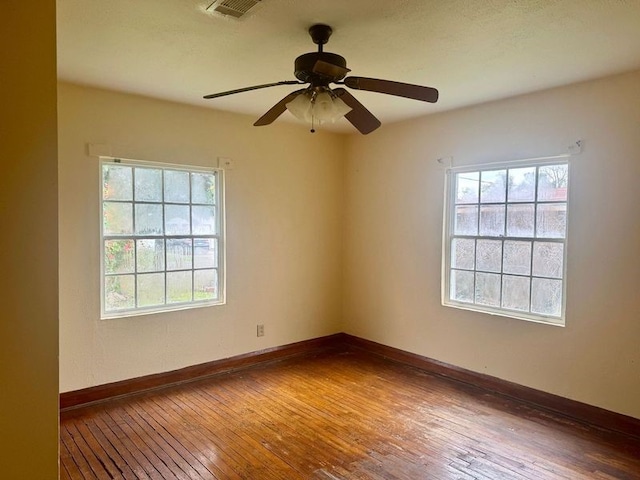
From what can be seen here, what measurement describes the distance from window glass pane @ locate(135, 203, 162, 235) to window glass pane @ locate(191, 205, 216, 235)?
33cm

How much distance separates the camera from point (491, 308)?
12.5 ft

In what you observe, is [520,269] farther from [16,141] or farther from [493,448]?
[16,141]

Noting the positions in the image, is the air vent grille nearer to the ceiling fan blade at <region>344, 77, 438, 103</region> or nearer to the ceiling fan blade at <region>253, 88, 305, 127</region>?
the ceiling fan blade at <region>253, 88, 305, 127</region>

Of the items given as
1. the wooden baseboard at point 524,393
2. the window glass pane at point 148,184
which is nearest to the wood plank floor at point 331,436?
the wooden baseboard at point 524,393

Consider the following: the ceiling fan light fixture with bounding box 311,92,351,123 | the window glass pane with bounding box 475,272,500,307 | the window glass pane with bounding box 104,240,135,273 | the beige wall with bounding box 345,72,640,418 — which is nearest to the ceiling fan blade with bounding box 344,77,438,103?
the ceiling fan light fixture with bounding box 311,92,351,123

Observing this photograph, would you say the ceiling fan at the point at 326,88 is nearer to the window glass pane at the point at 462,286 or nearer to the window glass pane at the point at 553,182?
the window glass pane at the point at 553,182

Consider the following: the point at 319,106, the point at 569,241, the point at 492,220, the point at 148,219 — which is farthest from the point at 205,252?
the point at 569,241

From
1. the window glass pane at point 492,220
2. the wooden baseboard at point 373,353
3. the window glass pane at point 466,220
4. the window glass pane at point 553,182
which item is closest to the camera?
the wooden baseboard at point 373,353

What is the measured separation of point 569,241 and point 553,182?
490 mm

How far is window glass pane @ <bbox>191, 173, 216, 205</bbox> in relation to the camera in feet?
13.0

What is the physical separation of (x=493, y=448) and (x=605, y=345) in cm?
116

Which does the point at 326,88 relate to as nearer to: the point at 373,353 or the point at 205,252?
the point at 205,252

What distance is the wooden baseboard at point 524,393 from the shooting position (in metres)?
3.01

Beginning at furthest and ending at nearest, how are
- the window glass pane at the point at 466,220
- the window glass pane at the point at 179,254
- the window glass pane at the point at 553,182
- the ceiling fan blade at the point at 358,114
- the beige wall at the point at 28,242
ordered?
the window glass pane at the point at 466,220 < the window glass pane at the point at 179,254 < the window glass pane at the point at 553,182 < the ceiling fan blade at the point at 358,114 < the beige wall at the point at 28,242
